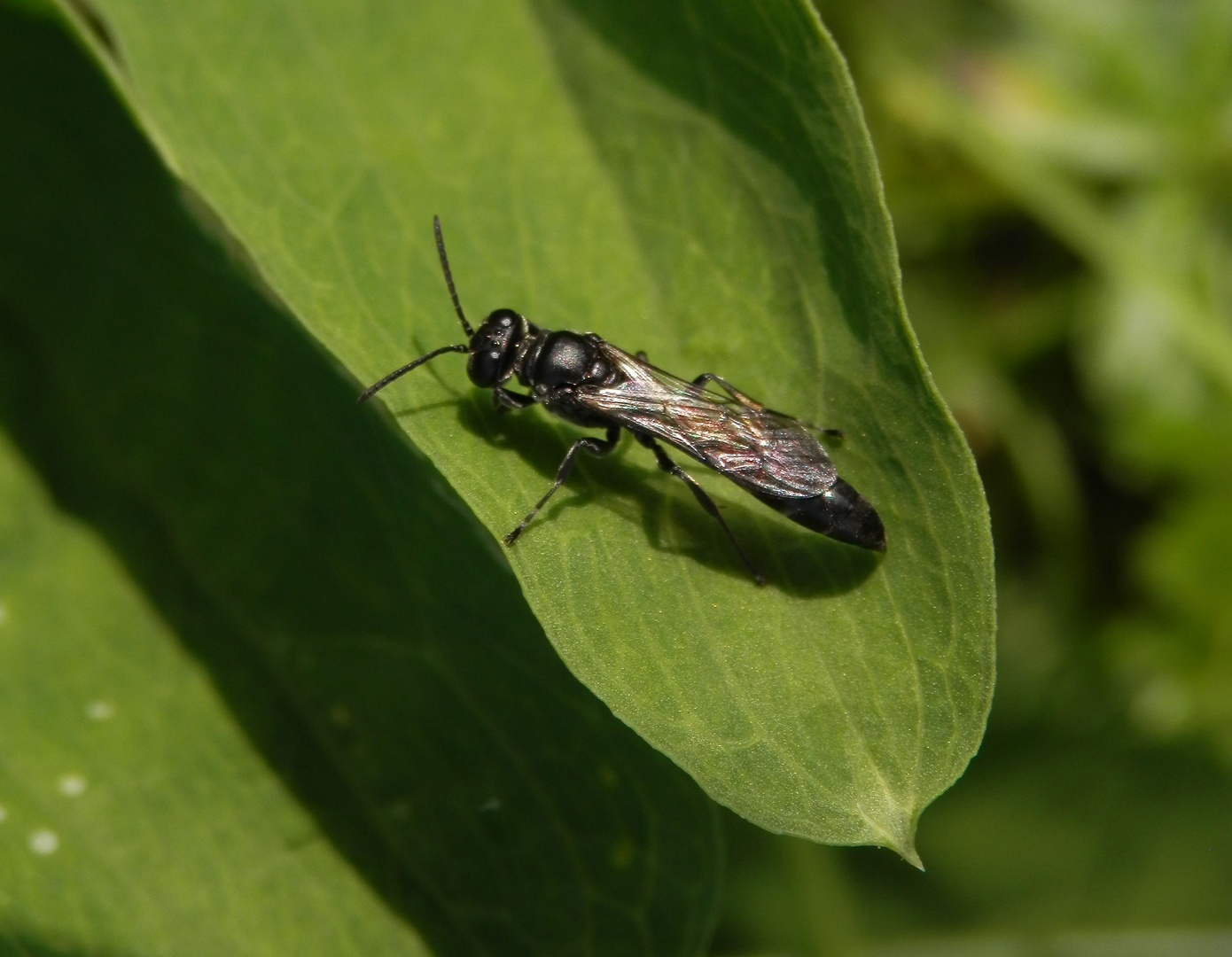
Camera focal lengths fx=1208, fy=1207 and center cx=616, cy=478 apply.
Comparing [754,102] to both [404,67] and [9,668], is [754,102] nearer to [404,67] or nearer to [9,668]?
[404,67]

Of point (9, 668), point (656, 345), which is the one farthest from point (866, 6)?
point (9, 668)

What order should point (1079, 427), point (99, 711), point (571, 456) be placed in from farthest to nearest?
1. point (1079, 427)
2. point (571, 456)
3. point (99, 711)

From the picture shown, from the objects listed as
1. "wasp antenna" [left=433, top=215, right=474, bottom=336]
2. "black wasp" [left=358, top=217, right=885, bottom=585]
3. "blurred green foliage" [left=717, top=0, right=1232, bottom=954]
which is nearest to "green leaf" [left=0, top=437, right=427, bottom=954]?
"black wasp" [left=358, top=217, right=885, bottom=585]

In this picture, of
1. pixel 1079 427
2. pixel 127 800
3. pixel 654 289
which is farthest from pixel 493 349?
pixel 1079 427

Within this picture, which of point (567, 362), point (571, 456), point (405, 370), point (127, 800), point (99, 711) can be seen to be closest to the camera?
point (405, 370)

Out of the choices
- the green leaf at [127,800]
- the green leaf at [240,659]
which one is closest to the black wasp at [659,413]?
the green leaf at [240,659]

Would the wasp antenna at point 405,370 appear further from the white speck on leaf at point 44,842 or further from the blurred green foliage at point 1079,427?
the blurred green foliage at point 1079,427

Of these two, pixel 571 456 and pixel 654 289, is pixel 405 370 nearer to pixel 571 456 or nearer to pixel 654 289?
pixel 571 456

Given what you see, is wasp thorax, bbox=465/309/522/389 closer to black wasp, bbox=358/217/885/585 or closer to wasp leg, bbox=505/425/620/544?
black wasp, bbox=358/217/885/585
